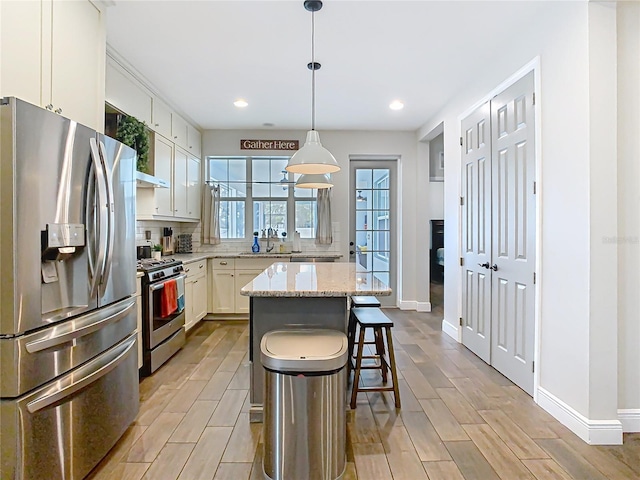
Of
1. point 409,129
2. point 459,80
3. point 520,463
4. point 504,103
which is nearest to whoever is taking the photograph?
point 520,463

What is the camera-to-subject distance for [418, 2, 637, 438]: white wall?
2.18 m

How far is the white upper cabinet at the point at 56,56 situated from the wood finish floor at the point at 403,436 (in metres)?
1.92

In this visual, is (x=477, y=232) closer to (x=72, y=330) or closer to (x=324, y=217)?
(x=324, y=217)

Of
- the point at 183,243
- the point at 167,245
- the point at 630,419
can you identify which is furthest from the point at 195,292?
the point at 630,419

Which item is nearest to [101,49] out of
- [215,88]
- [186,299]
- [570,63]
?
[215,88]

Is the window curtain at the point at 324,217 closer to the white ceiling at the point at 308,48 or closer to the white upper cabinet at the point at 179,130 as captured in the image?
the white ceiling at the point at 308,48

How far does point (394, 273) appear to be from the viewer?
19.5ft

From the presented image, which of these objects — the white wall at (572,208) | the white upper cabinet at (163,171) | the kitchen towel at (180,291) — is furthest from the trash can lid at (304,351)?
the white upper cabinet at (163,171)

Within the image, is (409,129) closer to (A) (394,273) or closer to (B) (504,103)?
(A) (394,273)

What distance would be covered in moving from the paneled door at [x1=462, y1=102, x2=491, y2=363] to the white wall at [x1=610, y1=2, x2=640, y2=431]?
1.17 m

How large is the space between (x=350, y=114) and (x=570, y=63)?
2874 mm

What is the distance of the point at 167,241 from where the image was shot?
489cm

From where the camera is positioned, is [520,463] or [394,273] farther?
[394,273]

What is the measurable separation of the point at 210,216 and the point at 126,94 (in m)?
2.36
